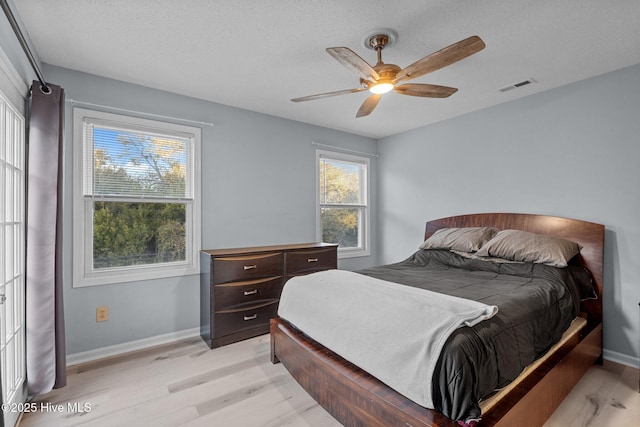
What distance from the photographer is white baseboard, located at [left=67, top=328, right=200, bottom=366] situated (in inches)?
100

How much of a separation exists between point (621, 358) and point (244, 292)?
3.35 metres

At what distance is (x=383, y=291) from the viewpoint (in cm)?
188

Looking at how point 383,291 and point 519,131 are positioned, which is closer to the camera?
point 383,291

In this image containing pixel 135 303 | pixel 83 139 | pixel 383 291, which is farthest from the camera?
pixel 135 303

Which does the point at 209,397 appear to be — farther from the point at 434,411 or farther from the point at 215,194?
the point at 215,194

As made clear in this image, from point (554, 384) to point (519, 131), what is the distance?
244 cm

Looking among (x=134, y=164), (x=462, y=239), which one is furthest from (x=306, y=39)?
(x=462, y=239)

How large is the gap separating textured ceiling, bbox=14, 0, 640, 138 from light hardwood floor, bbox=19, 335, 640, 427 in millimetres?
2465

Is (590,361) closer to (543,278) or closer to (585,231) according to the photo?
(543,278)

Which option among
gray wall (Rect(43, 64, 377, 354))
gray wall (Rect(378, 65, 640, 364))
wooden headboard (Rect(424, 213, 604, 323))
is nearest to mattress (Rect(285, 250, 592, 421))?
wooden headboard (Rect(424, 213, 604, 323))

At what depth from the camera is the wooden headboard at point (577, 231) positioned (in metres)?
2.58

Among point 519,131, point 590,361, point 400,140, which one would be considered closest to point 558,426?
point 590,361

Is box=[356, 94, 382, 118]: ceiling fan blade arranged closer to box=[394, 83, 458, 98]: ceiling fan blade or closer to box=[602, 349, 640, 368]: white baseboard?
box=[394, 83, 458, 98]: ceiling fan blade

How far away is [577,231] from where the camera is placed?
271 cm
